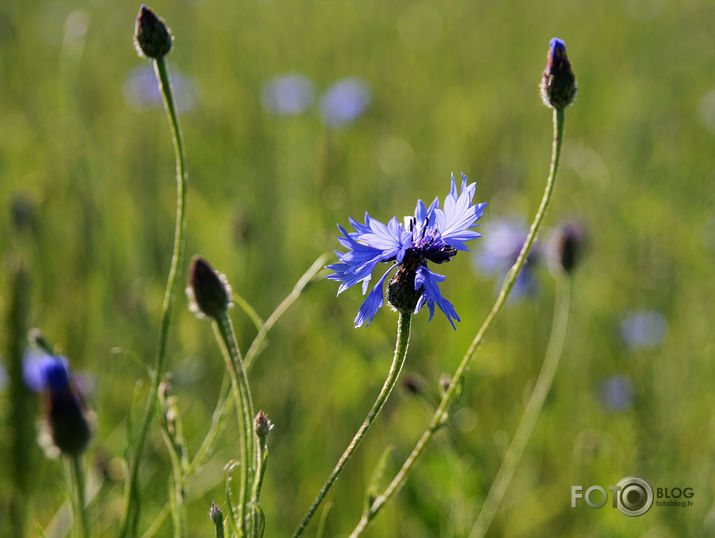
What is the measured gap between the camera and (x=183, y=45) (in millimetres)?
3695

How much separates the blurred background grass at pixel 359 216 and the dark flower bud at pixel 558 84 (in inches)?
23.1

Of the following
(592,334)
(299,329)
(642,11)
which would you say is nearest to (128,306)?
(299,329)

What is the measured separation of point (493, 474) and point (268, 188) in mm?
1321

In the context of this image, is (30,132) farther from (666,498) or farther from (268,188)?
(666,498)

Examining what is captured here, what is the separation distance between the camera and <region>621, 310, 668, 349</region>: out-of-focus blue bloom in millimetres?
1854

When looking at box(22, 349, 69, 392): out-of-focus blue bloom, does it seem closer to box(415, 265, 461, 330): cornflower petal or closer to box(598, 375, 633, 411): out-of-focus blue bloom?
box(415, 265, 461, 330): cornflower petal

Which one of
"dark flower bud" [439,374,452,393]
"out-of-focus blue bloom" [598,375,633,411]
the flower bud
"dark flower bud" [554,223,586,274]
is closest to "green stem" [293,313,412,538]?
the flower bud

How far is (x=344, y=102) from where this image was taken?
10.4 ft

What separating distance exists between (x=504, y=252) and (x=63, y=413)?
54.8 inches

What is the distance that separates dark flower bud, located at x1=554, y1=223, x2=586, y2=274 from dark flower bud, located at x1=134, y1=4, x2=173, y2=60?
873 mm

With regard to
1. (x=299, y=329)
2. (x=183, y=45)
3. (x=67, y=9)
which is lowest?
(x=299, y=329)

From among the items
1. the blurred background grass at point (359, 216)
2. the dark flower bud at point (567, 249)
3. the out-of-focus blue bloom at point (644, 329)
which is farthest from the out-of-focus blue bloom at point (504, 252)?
the dark flower bud at point (567, 249)

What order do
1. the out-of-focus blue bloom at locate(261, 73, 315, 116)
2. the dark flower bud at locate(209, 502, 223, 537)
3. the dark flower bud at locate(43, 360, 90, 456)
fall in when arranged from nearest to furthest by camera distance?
the dark flower bud at locate(209, 502, 223, 537)
the dark flower bud at locate(43, 360, 90, 456)
the out-of-focus blue bloom at locate(261, 73, 315, 116)

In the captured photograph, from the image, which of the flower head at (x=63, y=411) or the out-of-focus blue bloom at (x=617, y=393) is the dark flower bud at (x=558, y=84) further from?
the out-of-focus blue bloom at (x=617, y=393)
